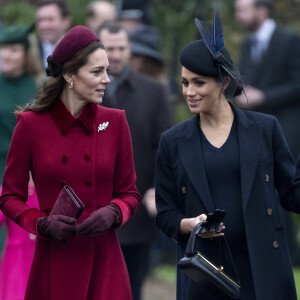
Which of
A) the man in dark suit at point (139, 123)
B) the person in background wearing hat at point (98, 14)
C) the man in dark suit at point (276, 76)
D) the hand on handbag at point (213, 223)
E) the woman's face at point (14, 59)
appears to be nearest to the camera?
the hand on handbag at point (213, 223)

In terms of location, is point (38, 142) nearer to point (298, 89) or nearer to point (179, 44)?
point (298, 89)

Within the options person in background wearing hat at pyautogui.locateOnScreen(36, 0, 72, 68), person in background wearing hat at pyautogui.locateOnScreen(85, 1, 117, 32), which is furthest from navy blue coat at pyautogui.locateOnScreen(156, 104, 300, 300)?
person in background wearing hat at pyautogui.locateOnScreen(85, 1, 117, 32)

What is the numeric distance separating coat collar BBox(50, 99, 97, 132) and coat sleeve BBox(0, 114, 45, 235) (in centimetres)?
17

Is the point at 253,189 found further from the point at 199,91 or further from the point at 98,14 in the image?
the point at 98,14

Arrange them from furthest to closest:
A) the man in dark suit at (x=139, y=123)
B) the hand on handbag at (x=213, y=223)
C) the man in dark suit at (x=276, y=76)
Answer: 1. the man in dark suit at (x=276, y=76)
2. the man in dark suit at (x=139, y=123)
3. the hand on handbag at (x=213, y=223)

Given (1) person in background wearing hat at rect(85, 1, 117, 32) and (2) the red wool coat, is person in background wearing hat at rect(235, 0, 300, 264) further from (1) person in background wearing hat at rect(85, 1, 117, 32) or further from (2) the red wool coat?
(2) the red wool coat

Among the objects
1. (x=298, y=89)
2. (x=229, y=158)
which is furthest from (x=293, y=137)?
(x=229, y=158)

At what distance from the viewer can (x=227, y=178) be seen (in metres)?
5.95

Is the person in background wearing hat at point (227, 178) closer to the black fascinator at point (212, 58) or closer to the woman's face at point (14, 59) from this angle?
the black fascinator at point (212, 58)

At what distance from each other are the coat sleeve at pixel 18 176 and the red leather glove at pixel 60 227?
0.58 ft

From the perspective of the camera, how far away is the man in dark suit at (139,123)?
7785mm

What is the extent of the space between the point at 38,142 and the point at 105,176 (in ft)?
1.25

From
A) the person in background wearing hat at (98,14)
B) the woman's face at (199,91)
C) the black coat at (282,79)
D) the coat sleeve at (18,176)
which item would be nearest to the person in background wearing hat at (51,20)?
the person in background wearing hat at (98,14)

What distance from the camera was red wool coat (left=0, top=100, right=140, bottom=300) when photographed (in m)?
5.75
